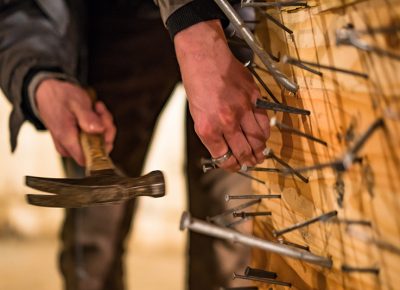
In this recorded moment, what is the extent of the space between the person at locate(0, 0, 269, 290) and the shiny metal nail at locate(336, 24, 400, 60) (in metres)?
0.65

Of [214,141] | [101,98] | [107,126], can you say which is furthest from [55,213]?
[214,141]

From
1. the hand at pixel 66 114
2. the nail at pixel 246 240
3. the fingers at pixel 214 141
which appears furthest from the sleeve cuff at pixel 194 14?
the hand at pixel 66 114

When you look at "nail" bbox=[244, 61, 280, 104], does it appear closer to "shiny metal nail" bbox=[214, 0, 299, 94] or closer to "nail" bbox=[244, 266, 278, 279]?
"shiny metal nail" bbox=[214, 0, 299, 94]

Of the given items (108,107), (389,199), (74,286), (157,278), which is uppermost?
(108,107)

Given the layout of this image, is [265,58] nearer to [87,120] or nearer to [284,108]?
[284,108]

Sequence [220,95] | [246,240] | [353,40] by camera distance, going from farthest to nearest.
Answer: [220,95] < [246,240] < [353,40]

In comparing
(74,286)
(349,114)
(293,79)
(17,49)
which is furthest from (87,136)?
(349,114)

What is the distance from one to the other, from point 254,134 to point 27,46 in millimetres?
572

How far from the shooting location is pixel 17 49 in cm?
117

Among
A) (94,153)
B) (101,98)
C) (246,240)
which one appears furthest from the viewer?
(101,98)

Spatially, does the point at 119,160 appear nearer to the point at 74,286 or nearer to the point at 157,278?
the point at 74,286

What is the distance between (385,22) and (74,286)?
1064 mm

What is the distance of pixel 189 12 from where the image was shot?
0.79 m

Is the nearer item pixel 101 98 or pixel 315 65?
pixel 315 65
